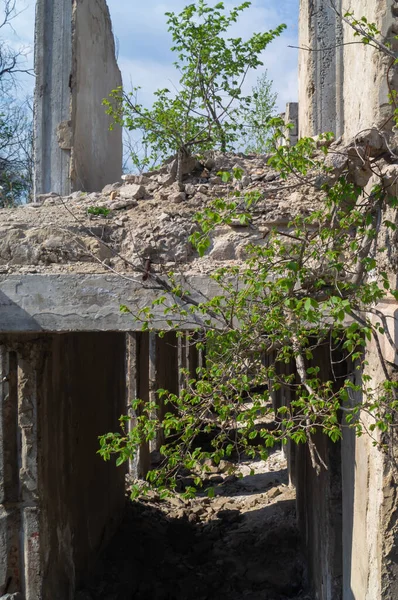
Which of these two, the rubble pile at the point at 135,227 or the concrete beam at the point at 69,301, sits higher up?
the rubble pile at the point at 135,227

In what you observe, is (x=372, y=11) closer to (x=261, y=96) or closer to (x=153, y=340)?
(x=153, y=340)

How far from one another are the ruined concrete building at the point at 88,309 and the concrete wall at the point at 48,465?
0.01m

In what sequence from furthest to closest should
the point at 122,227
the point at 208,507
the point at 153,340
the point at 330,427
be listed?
the point at 153,340 → the point at 208,507 → the point at 122,227 → the point at 330,427

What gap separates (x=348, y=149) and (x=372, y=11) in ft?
2.72

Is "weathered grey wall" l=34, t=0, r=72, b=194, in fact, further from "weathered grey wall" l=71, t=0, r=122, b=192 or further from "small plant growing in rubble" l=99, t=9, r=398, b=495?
"small plant growing in rubble" l=99, t=9, r=398, b=495

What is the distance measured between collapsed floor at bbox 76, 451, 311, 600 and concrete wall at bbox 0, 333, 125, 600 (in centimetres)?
48

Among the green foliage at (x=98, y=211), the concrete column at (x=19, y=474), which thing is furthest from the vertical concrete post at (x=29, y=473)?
the green foliage at (x=98, y=211)

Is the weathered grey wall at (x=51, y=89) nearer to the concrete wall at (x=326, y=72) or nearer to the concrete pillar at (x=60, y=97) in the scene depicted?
the concrete pillar at (x=60, y=97)

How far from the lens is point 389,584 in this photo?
11.4 feet

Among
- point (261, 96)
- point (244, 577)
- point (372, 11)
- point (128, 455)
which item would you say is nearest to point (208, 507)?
point (244, 577)

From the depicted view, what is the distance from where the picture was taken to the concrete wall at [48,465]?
15.4 ft

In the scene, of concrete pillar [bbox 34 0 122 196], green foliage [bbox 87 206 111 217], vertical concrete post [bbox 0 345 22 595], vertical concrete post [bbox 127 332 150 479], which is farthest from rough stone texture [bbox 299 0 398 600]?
vertical concrete post [bbox 127 332 150 479]

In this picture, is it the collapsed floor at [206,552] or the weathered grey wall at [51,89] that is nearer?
the collapsed floor at [206,552]

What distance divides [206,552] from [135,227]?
13.4ft
